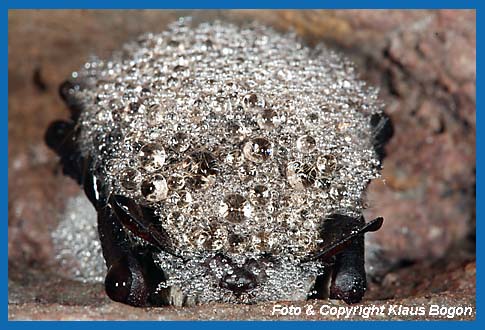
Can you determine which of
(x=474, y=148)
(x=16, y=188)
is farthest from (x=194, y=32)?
(x=474, y=148)

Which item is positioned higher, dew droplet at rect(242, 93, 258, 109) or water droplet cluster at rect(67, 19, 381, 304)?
dew droplet at rect(242, 93, 258, 109)

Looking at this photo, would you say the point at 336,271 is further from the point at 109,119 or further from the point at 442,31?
the point at 442,31

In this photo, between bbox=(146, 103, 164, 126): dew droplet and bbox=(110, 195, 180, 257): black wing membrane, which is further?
bbox=(146, 103, 164, 126): dew droplet

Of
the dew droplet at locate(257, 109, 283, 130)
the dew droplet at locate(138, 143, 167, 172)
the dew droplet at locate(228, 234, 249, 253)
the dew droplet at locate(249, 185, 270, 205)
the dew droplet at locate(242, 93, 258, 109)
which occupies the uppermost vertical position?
the dew droplet at locate(242, 93, 258, 109)

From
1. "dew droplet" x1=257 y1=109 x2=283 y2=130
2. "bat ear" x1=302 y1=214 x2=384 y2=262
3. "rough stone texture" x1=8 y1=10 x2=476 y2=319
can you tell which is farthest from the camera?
"rough stone texture" x1=8 y1=10 x2=476 y2=319

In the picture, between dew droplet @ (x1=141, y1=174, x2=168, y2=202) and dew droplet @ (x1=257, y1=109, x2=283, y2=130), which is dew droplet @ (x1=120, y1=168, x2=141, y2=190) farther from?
dew droplet @ (x1=257, y1=109, x2=283, y2=130)

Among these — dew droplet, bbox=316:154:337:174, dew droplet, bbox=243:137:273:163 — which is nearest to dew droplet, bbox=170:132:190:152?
dew droplet, bbox=243:137:273:163

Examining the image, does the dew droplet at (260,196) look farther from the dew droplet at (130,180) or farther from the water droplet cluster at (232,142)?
the dew droplet at (130,180)

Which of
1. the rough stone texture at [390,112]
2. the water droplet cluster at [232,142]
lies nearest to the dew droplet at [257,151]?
the water droplet cluster at [232,142]

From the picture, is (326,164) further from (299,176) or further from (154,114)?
(154,114)
